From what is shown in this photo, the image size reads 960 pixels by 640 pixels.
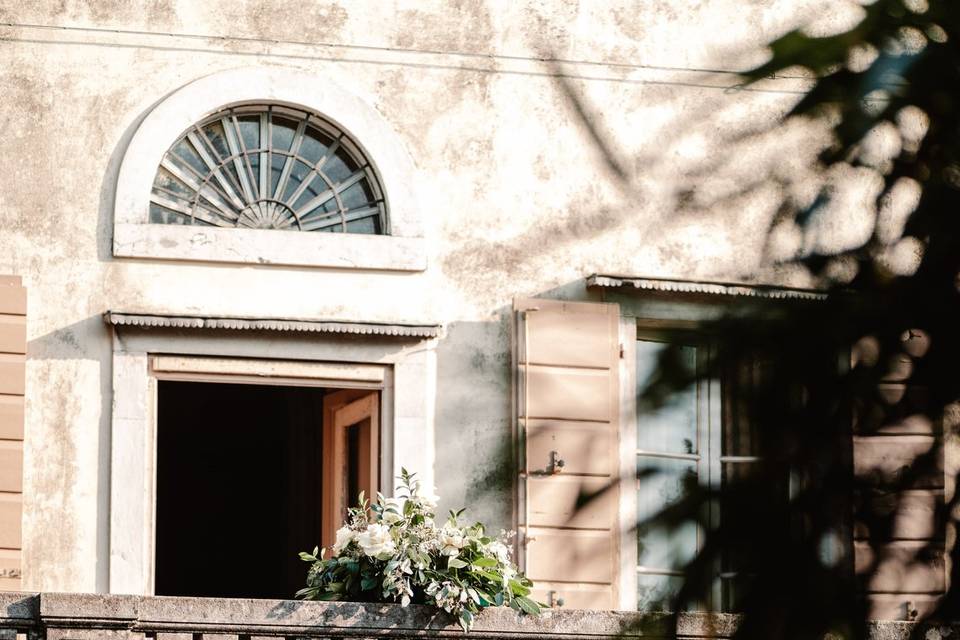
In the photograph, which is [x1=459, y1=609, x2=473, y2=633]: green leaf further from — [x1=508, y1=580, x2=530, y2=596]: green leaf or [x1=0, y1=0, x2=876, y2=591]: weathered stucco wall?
[x1=0, y1=0, x2=876, y2=591]: weathered stucco wall

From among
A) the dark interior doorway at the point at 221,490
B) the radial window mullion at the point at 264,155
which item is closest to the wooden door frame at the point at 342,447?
the radial window mullion at the point at 264,155

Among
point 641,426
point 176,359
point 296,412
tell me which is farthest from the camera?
point 296,412

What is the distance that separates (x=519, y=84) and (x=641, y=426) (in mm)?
7576

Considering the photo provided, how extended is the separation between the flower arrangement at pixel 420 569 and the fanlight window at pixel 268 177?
2.29 m

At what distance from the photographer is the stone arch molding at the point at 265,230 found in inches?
364

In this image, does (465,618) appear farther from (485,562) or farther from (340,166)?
(340,166)

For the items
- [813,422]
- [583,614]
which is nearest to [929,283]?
[813,422]

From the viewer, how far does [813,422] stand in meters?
2.22

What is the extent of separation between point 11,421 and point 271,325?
1.39 meters

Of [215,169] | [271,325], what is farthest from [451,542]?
[215,169]

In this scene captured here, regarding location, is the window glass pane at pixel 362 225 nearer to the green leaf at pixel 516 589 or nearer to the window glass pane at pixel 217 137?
the window glass pane at pixel 217 137

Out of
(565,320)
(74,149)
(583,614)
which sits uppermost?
(74,149)

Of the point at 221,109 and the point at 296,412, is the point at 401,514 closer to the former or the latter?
the point at 221,109

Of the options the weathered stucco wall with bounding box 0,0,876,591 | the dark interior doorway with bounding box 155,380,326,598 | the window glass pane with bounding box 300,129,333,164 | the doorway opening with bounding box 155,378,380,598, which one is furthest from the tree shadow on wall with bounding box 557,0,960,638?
the dark interior doorway with bounding box 155,380,326,598
